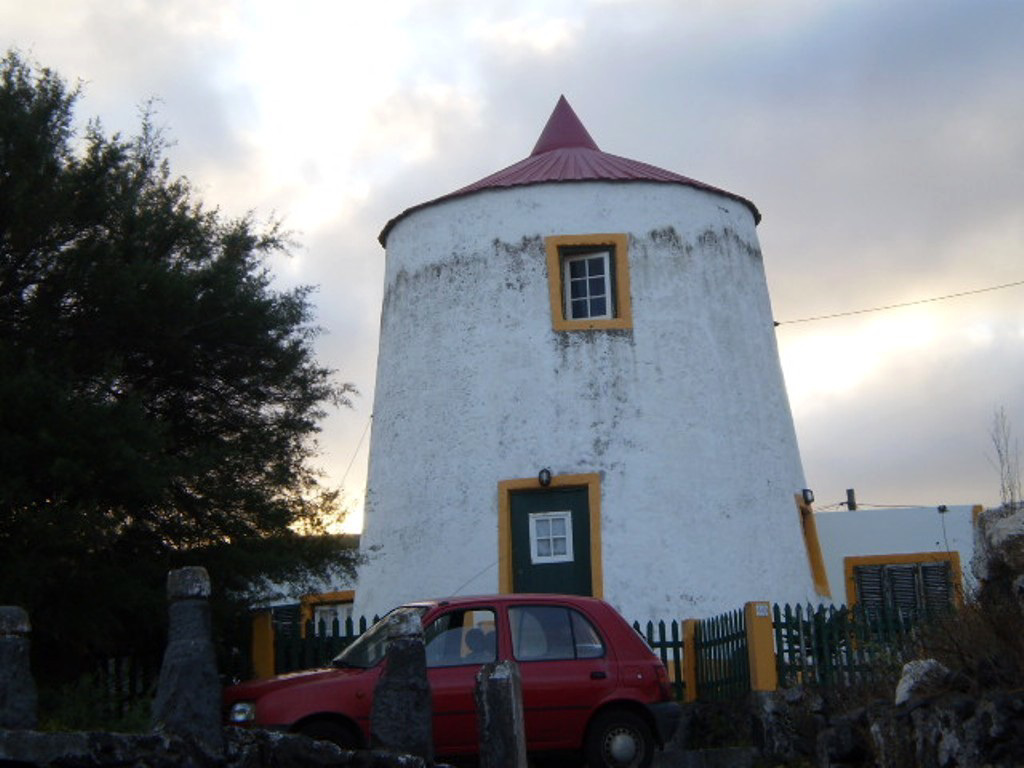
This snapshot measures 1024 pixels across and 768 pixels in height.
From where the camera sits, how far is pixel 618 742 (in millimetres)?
12109

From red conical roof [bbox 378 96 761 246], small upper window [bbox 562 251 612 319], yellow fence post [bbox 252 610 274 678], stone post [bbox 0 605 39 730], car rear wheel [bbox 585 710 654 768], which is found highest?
red conical roof [bbox 378 96 761 246]

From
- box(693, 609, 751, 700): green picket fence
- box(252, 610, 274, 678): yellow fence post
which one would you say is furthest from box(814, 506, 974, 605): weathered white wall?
box(252, 610, 274, 678): yellow fence post

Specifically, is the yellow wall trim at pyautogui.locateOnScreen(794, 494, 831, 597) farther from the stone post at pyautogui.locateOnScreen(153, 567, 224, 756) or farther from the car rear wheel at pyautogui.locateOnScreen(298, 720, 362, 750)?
the stone post at pyautogui.locateOnScreen(153, 567, 224, 756)

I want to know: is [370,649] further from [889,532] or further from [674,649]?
[889,532]

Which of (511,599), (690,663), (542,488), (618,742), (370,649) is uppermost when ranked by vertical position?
(542,488)

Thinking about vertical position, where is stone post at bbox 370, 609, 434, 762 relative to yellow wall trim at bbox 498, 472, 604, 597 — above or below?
below

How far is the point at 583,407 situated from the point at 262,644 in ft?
18.7

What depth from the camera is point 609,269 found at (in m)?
19.8

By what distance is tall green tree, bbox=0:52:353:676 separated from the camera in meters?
12.8

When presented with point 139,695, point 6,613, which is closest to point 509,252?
point 139,695

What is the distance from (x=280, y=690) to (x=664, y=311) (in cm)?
947

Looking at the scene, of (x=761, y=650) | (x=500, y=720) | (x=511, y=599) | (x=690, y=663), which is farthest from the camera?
(x=690, y=663)

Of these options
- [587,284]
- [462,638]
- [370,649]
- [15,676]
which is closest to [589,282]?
[587,284]

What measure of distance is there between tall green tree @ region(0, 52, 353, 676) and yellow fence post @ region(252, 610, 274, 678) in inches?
24.4
